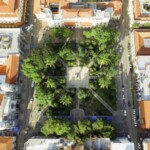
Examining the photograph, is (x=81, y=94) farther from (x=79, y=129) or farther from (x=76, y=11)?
(x=76, y=11)

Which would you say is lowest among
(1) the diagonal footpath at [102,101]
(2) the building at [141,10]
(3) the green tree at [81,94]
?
(1) the diagonal footpath at [102,101]

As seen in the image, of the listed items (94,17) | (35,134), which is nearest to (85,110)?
(35,134)

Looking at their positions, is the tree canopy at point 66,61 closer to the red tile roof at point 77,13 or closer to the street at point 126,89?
the street at point 126,89

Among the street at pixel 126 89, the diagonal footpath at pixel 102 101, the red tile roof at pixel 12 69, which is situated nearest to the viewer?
the red tile roof at pixel 12 69

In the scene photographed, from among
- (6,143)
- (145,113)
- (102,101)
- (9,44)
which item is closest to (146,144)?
(145,113)

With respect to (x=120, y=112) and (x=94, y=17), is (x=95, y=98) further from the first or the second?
(x=94, y=17)

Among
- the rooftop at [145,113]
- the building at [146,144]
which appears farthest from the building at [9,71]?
the building at [146,144]
